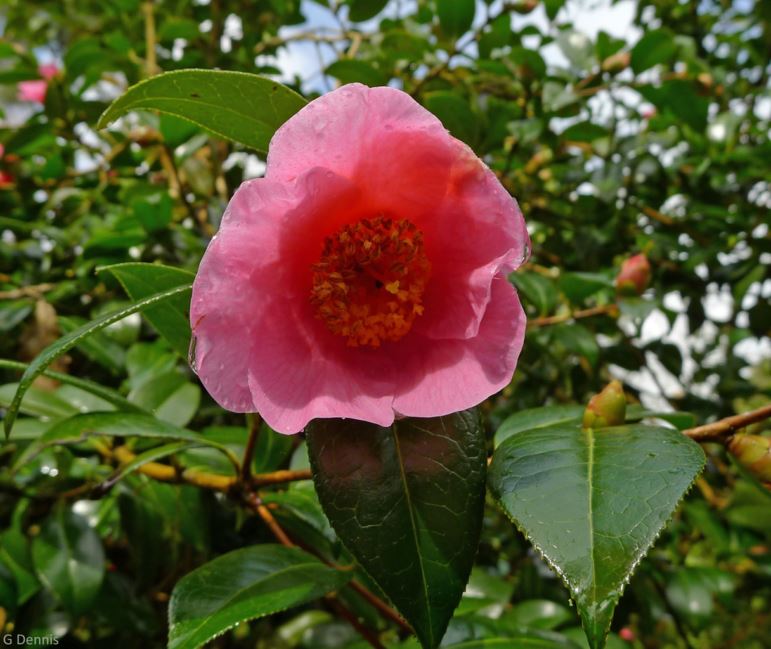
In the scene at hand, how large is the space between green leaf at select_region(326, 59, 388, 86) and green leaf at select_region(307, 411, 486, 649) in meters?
0.90

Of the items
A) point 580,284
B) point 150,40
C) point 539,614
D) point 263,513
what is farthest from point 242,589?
point 150,40

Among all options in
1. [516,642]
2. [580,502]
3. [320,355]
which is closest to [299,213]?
[320,355]

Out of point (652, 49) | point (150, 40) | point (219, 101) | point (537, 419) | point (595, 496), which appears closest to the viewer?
point (595, 496)

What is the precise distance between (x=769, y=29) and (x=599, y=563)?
2173mm

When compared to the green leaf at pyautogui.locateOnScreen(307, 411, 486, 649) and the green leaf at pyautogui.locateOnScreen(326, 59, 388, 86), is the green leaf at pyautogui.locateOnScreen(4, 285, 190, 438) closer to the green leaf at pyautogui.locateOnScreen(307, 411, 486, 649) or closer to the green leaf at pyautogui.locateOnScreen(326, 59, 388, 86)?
the green leaf at pyautogui.locateOnScreen(307, 411, 486, 649)

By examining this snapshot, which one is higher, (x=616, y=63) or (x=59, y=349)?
(x=59, y=349)

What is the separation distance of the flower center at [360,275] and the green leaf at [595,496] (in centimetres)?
17

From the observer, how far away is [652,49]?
55.3 inches

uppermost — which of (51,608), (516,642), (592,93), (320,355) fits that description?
(320,355)

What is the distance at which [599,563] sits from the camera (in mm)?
396

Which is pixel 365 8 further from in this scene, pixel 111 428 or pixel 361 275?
pixel 111 428

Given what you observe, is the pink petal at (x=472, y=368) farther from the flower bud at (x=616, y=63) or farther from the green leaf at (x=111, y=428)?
the flower bud at (x=616, y=63)

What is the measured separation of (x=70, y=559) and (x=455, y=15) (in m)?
1.22

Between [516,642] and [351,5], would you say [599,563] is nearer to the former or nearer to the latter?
[516,642]
